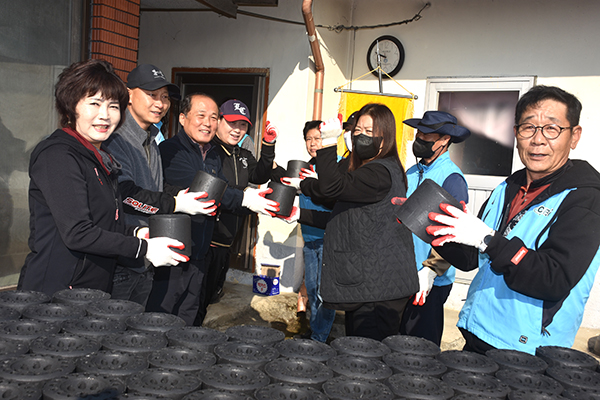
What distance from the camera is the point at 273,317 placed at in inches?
183

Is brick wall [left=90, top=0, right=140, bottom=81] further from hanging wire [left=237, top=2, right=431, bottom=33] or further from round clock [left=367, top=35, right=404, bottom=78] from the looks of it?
round clock [left=367, top=35, right=404, bottom=78]

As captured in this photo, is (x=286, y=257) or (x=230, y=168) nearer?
(x=230, y=168)

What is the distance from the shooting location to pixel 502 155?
16.9ft

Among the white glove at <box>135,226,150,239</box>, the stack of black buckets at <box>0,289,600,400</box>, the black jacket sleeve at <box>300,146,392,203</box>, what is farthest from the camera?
the black jacket sleeve at <box>300,146,392,203</box>

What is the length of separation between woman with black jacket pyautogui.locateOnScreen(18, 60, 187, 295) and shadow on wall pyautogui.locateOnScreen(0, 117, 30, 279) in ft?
6.16

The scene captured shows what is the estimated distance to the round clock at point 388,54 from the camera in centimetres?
537

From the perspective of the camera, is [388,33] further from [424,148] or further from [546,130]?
[546,130]

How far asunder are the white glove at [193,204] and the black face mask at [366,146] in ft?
2.70

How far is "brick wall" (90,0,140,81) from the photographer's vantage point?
3.71 m

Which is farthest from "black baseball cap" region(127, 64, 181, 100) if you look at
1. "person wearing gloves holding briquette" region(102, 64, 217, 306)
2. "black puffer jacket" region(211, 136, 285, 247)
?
"black puffer jacket" region(211, 136, 285, 247)

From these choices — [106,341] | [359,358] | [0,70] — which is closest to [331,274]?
[359,358]

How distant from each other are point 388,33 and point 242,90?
1.83m

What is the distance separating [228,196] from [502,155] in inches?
136

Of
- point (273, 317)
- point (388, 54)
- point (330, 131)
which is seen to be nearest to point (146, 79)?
point (330, 131)
